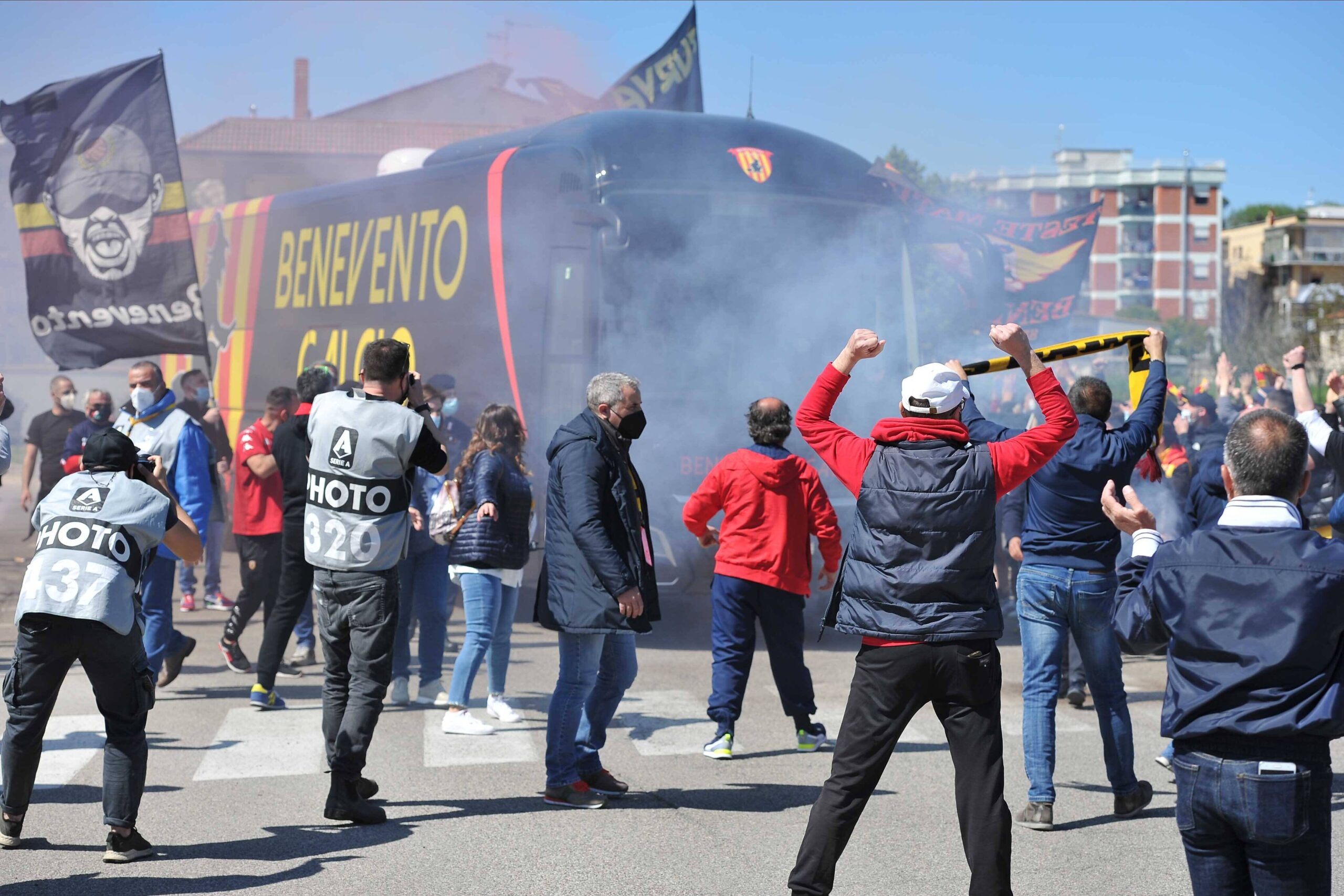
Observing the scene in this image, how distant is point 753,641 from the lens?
20.7 ft

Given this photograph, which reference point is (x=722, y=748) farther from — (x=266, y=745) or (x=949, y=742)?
(x=949, y=742)

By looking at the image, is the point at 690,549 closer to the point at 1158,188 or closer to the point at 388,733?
the point at 388,733

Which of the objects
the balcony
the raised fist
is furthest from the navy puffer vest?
the balcony

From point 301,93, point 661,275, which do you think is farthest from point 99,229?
point 301,93

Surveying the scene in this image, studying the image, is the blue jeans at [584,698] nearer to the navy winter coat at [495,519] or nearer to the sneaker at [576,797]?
the sneaker at [576,797]

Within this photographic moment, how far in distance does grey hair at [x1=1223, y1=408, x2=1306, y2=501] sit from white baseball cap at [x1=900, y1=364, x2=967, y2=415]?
0.95 metres

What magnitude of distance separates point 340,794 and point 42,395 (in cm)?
2419

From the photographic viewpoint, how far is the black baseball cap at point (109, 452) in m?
4.61

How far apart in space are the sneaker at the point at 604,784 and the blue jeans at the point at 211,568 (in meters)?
6.06

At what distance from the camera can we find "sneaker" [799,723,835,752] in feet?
21.0

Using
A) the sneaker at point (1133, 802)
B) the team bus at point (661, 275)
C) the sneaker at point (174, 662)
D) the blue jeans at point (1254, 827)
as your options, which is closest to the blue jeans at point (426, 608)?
the sneaker at point (174, 662)

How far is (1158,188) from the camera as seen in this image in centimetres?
10125

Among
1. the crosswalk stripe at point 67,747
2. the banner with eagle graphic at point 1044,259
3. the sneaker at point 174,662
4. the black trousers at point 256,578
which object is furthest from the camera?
the banner with eagle graphic at point 1044,259

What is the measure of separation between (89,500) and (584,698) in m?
2.02
